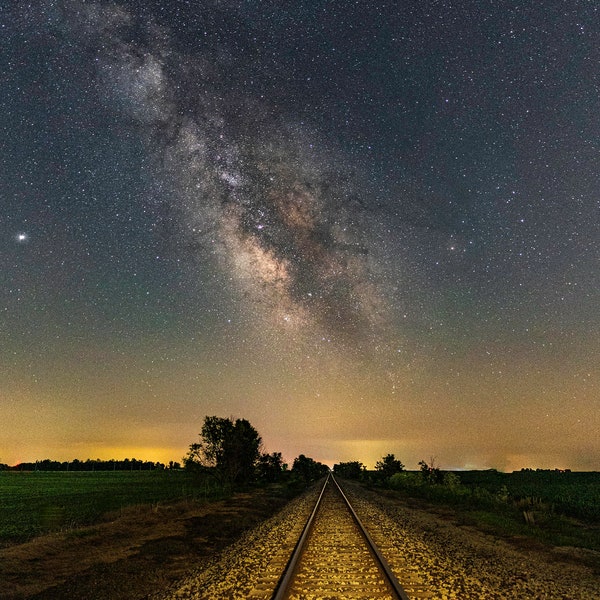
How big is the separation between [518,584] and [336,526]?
26.0 ft

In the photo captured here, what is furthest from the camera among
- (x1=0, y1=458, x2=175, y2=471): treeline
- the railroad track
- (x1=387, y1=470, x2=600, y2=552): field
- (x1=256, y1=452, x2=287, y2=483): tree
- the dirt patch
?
(x1=0, y1=458, x2=175, y2=471): treeline

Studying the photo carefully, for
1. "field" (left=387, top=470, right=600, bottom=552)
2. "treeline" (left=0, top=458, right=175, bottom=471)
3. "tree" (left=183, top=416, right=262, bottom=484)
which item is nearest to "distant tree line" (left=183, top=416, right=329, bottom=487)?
"tree" (left=183, top=416, right=262, bottom=484)

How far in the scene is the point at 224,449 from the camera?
40.7 m

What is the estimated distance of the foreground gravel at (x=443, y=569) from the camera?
26.0ft

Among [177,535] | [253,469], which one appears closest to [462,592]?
[177,535]

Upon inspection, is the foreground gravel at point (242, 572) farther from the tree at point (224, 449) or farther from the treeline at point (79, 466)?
the treeline at point (79, 466)

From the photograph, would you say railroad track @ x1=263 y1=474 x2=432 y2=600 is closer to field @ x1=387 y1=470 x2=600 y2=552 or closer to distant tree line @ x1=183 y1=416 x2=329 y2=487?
field @ x1=387 y1=470 x2=600 y2=552

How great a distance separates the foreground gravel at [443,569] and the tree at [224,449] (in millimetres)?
26660

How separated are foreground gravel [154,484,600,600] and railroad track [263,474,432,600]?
34 cm

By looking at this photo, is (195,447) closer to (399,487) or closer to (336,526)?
(399,487)

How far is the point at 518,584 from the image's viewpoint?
862 centimetres

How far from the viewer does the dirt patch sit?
29.6ft

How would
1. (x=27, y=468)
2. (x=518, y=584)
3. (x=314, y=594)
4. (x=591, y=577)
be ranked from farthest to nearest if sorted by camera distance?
1. (x=27, y=468)
2. (x=591, y=577)
3. (x=518, y=584)
4. (x=314, y=594)

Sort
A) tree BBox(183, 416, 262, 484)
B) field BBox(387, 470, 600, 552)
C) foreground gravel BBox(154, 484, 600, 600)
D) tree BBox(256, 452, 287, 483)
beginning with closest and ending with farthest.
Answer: foreground gravel BBox(154, 484, 600, 600)
field BBox(387, 470, 600, 552)
tree BBox(183, 416, 262, 484)
tree BBox(256, 452, 287, 483)
